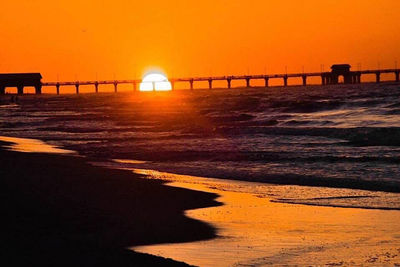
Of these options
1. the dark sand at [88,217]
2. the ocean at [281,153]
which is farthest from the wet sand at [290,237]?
the ocean at [281,153]

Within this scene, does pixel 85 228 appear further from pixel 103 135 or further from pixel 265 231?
pixel 103 135

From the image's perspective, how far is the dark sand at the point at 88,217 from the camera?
9587 mm

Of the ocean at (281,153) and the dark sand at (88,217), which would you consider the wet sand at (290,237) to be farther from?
the ocean at (281,153)

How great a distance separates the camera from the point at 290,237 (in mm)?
11312

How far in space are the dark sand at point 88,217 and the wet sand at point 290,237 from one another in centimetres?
45

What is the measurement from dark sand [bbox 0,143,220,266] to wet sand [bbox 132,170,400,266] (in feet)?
1.48

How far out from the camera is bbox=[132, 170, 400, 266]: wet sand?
32.6 feet

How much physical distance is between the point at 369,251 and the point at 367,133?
2236 centimetres

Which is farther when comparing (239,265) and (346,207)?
(346,207)

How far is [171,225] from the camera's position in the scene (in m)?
12.4

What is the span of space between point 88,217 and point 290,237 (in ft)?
10.3

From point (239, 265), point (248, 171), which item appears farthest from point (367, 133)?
point (239, 265)

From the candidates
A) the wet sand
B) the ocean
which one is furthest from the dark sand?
the ocean

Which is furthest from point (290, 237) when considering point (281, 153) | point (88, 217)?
point (281, 153)
